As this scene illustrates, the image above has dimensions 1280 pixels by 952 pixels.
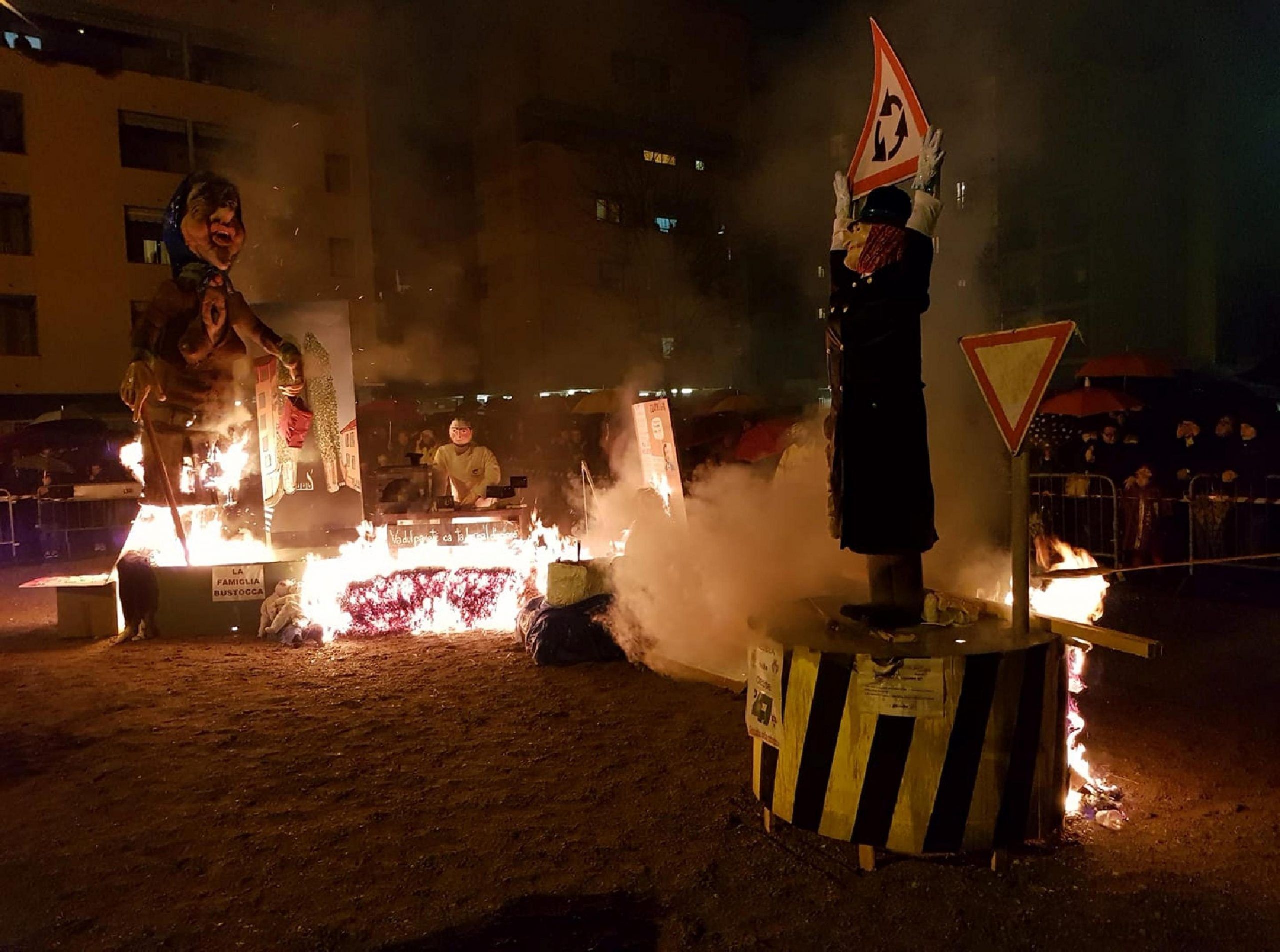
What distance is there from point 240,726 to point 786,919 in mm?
3793

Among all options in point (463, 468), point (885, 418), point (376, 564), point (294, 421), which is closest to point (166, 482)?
point (294, 421)

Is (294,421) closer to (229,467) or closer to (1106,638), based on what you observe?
(229,467)

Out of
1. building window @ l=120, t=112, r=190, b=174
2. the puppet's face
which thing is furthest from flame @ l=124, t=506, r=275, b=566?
building window @ l=120, t=112, r=190, b=174

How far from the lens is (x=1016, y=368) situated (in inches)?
138

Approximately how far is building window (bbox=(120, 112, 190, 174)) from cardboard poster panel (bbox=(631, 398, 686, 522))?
24185mm

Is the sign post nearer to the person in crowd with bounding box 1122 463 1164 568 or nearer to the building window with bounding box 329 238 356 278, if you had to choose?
the person in crowd with bounding box 1122 463 1164 568

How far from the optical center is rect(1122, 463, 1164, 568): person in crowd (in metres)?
9.60

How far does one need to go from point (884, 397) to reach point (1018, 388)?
59cm

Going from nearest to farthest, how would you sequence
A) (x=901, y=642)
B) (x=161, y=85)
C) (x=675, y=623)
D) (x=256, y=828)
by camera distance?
(x=901, y=642), (x=256, y=828), (x=675, y=623), (x=161, y=85)

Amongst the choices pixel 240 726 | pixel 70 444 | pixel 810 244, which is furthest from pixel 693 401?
pixel 240 726

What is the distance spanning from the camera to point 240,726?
5609 mm

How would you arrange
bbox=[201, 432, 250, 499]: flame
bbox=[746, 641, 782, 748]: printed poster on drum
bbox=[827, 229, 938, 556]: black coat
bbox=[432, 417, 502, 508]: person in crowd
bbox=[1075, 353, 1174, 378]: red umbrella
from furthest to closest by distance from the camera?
bbox=[1075, 353, 1174, 378]: red umbrella < bbox=[432, 417, 502, 508]: person in crowd < bbox=[201, 432, 250, 499]: flame < bbox=[827, 229, 938, 556]: black coat < bbox=[746, 641, 782, 748]: printed poster on drum

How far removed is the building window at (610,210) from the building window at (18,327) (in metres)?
16.2

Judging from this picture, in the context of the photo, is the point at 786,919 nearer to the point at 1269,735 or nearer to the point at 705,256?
the point at 1269,735
